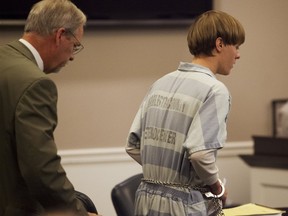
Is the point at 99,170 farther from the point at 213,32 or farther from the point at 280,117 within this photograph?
the point at 213,32

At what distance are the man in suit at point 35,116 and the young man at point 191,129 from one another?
Answer: 0.96 ft

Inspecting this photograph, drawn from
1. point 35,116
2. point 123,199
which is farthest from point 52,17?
point 123,199

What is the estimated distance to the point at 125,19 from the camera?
3.61m

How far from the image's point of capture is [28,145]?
5.66 feet

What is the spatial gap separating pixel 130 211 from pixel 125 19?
1514 millimetres

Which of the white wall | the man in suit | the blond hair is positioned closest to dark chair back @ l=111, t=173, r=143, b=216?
the man in suit

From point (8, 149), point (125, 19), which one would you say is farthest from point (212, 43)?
point (125, 19)

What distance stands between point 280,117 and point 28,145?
236cm

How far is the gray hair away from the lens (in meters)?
1.91

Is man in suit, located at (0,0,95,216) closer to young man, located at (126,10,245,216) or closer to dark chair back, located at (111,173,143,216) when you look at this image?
young man, located at (126,10,245,216)

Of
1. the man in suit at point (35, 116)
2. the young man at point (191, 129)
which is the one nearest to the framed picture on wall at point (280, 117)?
the young man at point (191, 129)

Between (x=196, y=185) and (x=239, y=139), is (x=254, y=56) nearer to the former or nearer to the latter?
(x=239, y=139)

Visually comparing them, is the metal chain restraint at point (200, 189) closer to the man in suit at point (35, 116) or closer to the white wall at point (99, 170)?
the man in suit at point (35, 116)

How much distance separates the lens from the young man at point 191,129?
75.0 inches
